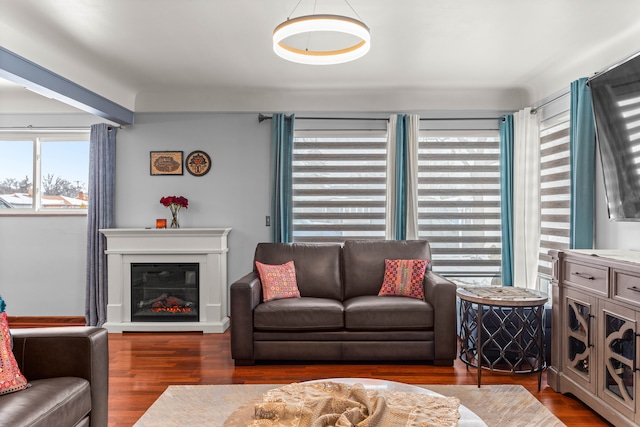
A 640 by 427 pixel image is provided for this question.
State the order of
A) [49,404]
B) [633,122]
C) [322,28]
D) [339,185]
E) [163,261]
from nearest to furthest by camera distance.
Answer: [49,404], [322,28], [633,122], [163,261], [339,185]

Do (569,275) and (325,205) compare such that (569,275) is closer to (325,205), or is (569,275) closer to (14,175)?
(325,205)

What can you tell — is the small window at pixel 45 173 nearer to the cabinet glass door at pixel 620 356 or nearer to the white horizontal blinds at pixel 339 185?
the white horizontal blinds at pixel 339 185

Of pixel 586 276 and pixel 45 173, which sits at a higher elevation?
pixel 45 173

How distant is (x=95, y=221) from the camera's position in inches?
191

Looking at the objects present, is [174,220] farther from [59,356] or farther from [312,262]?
[59,356]

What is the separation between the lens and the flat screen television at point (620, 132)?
8.97 feet

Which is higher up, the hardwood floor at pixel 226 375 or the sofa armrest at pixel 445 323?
the sofa armrest at pixel 445 323

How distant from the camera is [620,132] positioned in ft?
9.45

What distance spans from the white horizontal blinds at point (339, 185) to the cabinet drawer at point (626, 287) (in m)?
2.61

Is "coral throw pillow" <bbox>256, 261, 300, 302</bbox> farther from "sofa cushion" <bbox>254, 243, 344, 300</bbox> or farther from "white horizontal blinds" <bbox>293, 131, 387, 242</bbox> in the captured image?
"white horizontal blinds" <bbox>293, 131, 387, 242</bbox>

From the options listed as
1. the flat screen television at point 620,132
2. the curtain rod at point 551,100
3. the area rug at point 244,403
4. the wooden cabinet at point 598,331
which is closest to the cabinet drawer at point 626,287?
the wooden cabinet at point 598,331

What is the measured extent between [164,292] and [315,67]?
9.51 feet

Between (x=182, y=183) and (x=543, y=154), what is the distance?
3938mm

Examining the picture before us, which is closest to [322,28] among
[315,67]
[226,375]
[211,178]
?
[315,67]
